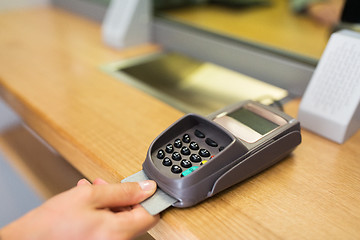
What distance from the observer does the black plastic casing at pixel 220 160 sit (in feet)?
1.34

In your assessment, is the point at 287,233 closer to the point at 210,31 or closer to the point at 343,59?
the point at 343,59

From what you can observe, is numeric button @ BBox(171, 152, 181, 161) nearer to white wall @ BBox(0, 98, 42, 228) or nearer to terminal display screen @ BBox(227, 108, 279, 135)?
terminal display screen @ BBox(227, 108, 279, 135)

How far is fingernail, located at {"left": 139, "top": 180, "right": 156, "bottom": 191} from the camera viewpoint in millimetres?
427

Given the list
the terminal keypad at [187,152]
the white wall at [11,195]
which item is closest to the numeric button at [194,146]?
the terminal keypad at [187,152]

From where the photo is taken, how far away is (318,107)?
58 cm

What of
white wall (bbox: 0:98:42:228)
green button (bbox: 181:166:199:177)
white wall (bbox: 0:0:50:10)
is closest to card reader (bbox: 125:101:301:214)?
green button (bbox: 181:166:199:177)

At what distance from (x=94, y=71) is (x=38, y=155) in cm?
30

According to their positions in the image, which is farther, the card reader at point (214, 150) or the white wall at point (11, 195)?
the white wall at point (11, 195)

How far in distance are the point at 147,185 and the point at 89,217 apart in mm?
86

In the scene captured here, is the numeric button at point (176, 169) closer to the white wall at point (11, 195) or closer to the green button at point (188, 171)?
the green button at point (188, 171)

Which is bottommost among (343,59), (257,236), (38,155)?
(38,155)

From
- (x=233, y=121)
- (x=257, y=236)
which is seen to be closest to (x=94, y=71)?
(x=233, y=121)

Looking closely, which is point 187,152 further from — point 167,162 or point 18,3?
point 18,3

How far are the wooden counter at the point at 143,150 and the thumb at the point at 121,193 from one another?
4cm
